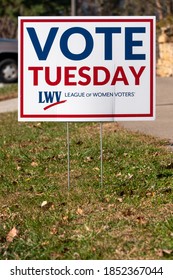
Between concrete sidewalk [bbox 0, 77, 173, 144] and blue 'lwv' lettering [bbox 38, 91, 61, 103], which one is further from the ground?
blue 'lwv' lettering [bbox 38, 91, 61, 103]

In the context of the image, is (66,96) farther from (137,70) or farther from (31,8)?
(31,8)

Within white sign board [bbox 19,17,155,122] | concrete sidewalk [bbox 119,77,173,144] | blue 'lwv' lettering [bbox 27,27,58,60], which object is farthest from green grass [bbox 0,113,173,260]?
blue 'lwv' lettering [bbox 27,27,58,60]

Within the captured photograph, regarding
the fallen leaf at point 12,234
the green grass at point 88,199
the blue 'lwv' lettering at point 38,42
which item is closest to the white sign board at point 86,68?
the blue 'lwv' lettering at point 38,42

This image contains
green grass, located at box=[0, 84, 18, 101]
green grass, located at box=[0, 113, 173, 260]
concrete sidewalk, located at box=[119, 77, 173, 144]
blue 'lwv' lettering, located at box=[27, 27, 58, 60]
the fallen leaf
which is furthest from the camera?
green grass, located at box=[0, 84, 18, 101]

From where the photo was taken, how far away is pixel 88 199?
800cm

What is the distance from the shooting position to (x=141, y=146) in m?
10.9

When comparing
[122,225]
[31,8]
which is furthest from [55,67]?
[31,8]

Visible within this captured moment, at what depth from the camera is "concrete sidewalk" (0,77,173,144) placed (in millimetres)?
12492

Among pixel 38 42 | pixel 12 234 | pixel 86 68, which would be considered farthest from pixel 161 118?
pixel 12 234

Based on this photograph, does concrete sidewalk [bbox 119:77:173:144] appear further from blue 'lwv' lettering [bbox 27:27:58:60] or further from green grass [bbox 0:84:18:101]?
green grass [bbox 0:84:18:101]

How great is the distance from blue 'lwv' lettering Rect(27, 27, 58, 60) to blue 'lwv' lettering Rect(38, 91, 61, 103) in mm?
324

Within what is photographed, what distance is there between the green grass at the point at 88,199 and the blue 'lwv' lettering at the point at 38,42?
1328mm

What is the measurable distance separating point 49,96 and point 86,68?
1.41 ft

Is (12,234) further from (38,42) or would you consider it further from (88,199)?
(38,42)
